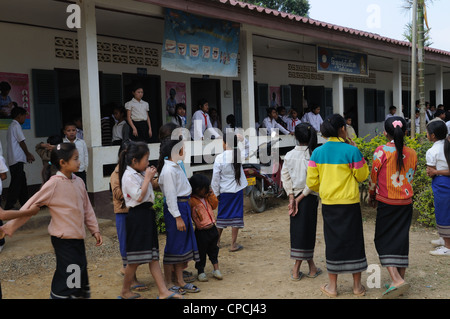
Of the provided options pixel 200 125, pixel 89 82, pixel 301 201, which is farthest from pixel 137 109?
pixel 301 201

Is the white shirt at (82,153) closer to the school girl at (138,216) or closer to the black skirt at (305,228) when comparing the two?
the school girl at (138,216)

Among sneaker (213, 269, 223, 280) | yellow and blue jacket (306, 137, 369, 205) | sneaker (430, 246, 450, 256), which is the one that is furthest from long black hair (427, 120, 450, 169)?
sneaker (213, 269, 223, 280)

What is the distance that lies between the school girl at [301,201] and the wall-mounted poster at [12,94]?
4.97m

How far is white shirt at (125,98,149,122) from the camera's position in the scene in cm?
756

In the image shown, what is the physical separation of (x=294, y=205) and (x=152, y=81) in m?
6.22

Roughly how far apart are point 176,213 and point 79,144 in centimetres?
269

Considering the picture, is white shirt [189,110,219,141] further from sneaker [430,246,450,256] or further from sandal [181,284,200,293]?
sandal [181,284,200,293]

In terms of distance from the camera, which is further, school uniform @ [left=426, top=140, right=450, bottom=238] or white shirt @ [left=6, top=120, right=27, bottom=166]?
white shirt @ [left=6, top=120, right=27, bottom=166]

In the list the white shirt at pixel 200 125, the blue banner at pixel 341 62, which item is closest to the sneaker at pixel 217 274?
the white shirt at pixel 200 125

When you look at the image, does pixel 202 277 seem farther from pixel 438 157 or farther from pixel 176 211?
pixel 438 157

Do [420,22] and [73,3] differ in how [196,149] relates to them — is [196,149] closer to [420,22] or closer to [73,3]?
[73,3]

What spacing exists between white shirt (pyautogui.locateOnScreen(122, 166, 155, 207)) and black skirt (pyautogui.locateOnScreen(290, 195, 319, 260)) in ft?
4.83

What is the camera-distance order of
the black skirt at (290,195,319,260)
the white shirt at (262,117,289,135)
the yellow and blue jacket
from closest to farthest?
the yellow and blue jacket < the black skirt at (290,195,319,260) < the white shirt at (262,117,289,135)

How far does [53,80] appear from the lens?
8.05 m
